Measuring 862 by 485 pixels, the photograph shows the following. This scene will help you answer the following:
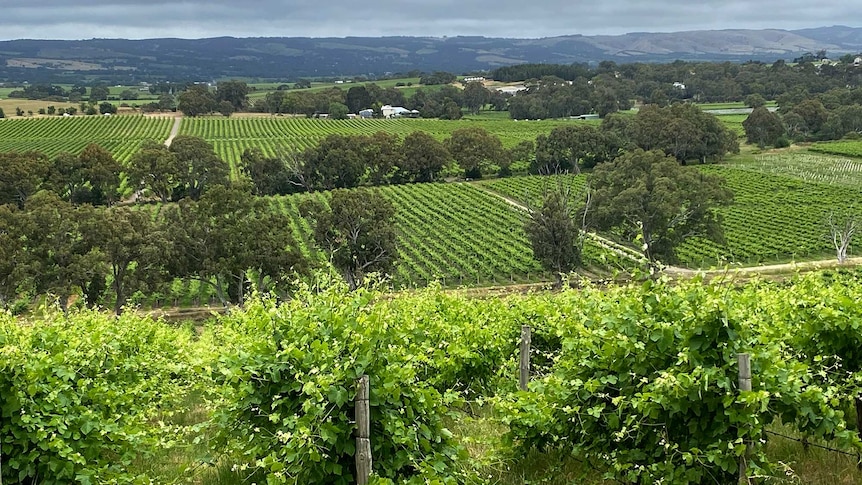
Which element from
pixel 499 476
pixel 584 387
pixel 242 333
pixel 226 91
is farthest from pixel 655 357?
pixel 226 91

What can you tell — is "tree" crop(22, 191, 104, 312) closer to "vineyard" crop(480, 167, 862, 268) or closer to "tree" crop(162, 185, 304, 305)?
"tree" crop(162, 185, 304, 305)

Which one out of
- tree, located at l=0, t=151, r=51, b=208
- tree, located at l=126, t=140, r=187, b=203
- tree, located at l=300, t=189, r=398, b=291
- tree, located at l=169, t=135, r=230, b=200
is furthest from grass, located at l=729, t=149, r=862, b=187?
tree, located at l=0, t=151, r=51, b=208

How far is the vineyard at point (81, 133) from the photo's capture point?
8875 cm

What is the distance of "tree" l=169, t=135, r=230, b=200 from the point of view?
213ft

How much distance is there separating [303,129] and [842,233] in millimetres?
89630

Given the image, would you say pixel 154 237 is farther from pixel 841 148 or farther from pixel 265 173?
pixel 841 148

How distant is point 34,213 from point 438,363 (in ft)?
103

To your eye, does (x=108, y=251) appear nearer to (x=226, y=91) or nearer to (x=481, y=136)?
(x=481, y=136)

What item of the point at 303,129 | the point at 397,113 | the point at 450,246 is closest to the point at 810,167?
the point at 450,246

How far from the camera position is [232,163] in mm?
86562

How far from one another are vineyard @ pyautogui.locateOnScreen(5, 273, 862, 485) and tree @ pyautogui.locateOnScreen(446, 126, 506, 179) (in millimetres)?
70419

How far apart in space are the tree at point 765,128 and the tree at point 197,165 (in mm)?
71604

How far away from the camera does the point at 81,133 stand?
106 m

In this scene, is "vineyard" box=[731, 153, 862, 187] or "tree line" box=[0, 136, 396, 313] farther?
"vineyard" box=[731, 153, 862, 187]
